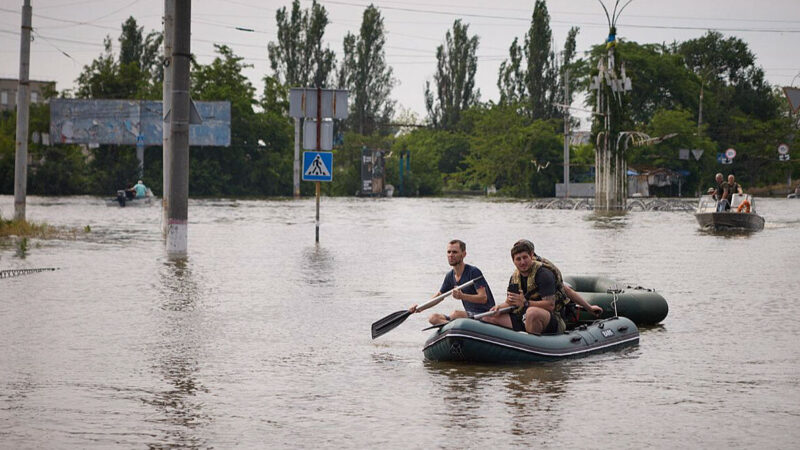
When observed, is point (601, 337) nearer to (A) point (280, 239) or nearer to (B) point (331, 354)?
(B) point (331, 354)

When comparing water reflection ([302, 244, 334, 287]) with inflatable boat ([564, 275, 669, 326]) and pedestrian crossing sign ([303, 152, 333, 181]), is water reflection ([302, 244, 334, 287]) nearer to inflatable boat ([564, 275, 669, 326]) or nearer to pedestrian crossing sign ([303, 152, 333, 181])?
pedestrian crossing sign ([303, 152, 333, 181])

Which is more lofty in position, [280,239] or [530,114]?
[530,114]

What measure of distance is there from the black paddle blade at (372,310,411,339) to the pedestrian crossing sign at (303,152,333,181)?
604 inches

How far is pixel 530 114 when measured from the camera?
100 metres

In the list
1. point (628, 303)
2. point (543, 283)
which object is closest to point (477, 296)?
point (543, 283)

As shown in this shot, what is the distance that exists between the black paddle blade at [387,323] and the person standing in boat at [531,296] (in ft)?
3.54

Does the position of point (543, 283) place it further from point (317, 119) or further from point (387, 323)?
point (317, 119)

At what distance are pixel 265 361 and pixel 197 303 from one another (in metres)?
5.26

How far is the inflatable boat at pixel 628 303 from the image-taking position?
13.8 m

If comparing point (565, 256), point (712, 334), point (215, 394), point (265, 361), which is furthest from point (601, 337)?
point (565, 256)

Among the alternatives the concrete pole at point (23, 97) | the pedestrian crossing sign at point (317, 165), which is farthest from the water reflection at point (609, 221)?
the concrete pole at point (23, 97)

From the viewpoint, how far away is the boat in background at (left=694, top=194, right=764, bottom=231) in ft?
123

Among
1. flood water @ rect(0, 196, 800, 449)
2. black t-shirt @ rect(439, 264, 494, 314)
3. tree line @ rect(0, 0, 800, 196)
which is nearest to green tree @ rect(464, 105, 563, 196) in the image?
tree line @ rect(0, 0, 800, 196)

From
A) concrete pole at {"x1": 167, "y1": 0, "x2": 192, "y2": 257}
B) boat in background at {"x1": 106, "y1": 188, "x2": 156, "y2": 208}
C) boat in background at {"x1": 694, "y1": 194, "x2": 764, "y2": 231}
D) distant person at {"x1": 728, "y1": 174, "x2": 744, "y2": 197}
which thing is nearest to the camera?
concrete pole at {"x1": 167, "y1": 0, "x2": 192, "y2": 257}
